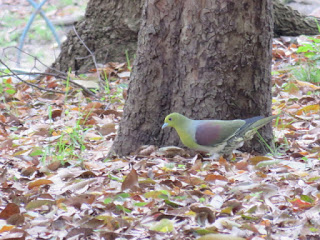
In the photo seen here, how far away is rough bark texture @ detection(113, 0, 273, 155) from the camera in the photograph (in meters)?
4.49

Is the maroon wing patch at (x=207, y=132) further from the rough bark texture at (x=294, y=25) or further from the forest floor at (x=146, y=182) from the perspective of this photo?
the rough bark texture at (x=294, y=25)

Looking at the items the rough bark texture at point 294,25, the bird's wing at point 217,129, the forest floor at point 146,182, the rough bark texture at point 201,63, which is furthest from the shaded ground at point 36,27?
the bird's wing at point 217,129

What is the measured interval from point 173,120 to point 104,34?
3292 millimetres

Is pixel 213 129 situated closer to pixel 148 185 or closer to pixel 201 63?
pixel 201 63

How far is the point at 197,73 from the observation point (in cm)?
461

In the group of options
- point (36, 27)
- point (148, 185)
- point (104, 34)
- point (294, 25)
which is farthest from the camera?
point (36, 27)

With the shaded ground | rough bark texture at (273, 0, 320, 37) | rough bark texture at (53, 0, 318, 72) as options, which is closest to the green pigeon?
rough bark texture at (53, 0, 318, 72)

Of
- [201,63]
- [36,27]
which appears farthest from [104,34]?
[36,27]

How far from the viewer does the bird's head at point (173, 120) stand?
14.9 ft

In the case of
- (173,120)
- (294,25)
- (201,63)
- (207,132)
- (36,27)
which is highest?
(36,27)

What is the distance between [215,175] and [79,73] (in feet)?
12.7

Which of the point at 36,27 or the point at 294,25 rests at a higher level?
the point at 36,27

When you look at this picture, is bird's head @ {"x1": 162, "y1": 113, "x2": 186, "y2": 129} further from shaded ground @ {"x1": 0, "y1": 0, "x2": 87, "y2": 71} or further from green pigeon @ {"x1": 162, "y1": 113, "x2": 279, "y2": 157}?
shaded ground @ {"x1": 0, "y1": 0, "x2": 87, "y2": 71}

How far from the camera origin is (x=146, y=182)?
404 cm
